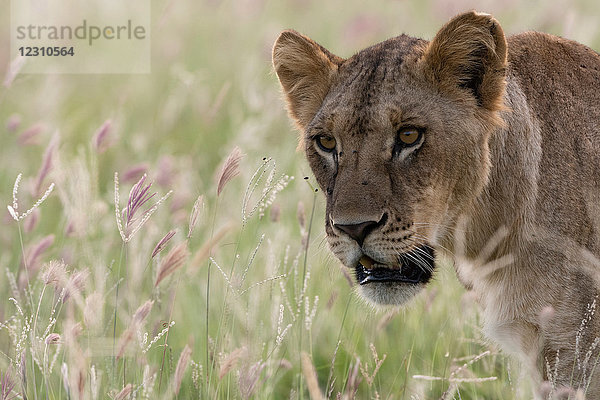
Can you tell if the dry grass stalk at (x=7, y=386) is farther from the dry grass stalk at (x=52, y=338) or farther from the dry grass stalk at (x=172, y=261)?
the dry grass stalk at (x=172, y=261)

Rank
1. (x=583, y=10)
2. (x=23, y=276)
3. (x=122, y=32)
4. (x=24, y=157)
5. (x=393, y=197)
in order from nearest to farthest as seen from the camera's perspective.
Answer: (x=393, y=197)
(x=23, y=276)
(x=24, y=157)
(x=122, y=32)
(x=583, y=10)

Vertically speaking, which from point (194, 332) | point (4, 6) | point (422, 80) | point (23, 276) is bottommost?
point (194, 332)

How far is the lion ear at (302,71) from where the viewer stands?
445 cm

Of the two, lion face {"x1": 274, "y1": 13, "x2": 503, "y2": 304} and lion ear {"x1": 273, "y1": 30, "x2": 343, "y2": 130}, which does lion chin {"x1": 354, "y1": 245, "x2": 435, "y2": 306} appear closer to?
lion face {"x1": 274, "y1": 13, "x2": 503, "y2": 304}

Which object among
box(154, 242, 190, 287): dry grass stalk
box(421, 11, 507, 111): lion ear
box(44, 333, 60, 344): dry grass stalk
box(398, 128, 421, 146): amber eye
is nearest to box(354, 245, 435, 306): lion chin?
box(398, 128, 421, 146): amber eye

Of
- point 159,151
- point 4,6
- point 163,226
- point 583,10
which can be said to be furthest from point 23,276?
point 583,10

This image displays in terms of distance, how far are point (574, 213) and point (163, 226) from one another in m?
2.78

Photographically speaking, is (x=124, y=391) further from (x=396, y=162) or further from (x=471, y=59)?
(x=471, y=59)

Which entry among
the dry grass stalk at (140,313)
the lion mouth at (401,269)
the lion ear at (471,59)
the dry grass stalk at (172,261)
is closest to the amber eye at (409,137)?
the lion ear at (471,59)

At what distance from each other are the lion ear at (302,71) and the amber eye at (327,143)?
1.18 ft

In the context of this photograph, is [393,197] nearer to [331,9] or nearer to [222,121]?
[222,121]

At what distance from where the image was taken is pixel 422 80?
13.3 ft

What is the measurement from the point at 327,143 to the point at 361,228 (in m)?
0.56

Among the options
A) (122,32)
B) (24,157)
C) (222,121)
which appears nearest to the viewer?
(24,157)
